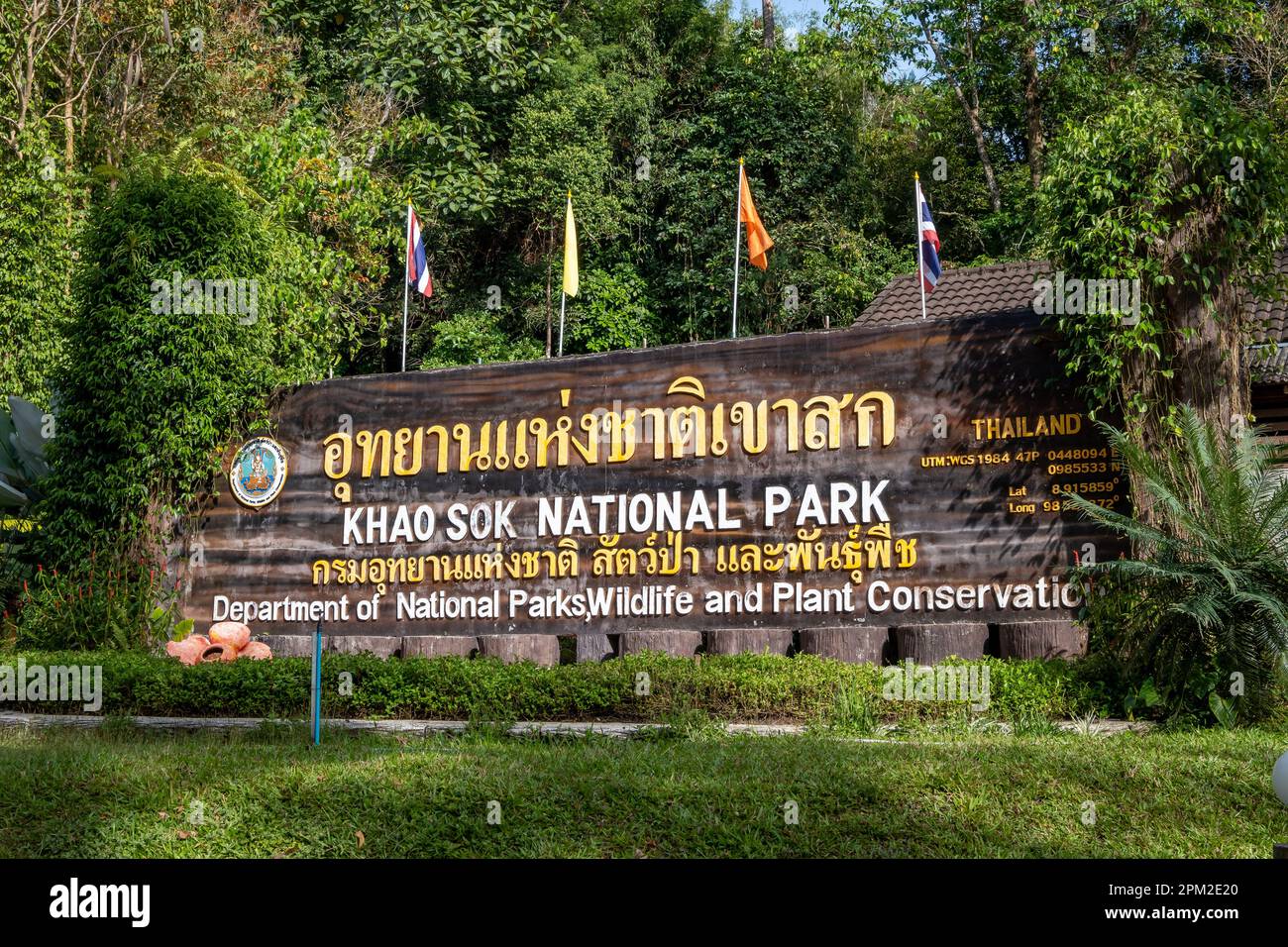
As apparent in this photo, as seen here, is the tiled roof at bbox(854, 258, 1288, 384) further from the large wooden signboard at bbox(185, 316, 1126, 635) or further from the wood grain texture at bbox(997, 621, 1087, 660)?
the wood grain texture at bbox(997, 621, 1087, 660)

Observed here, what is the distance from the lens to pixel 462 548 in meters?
13.0

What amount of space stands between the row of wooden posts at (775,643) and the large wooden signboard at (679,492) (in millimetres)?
288

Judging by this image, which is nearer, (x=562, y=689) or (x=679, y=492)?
(x=562, y=689)

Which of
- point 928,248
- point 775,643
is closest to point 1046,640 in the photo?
point 775,643

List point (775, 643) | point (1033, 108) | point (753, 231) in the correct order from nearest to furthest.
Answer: point (775, 643)
point (753, 231)
point (1033, 108)

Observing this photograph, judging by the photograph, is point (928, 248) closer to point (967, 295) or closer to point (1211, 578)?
point (1211, 578)

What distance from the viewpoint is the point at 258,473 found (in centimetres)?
1395

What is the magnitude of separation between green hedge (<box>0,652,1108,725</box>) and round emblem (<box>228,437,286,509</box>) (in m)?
2.49

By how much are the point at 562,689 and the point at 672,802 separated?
376 cm

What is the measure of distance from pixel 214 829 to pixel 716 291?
22.2 metres

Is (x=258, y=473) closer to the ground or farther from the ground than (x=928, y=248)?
closer to the ground

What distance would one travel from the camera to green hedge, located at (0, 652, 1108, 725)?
31.5 ft

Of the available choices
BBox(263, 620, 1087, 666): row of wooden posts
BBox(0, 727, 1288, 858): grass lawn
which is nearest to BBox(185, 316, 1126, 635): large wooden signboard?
BBox(263, 620, 1087, 666): row of wooden posts
